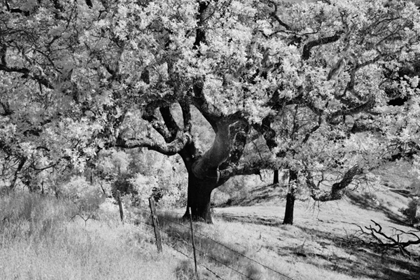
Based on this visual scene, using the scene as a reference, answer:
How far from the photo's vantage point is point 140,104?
11.4 metres

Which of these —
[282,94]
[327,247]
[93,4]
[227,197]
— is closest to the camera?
[93,4]

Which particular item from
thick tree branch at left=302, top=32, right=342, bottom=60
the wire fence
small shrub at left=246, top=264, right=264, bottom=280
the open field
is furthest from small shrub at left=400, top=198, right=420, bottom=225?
small shrub at left=246, top=264, right=264, bottom=280

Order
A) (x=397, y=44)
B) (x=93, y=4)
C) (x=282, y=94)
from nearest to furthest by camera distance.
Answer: (x=93, y=4) → (x=282, y=94) → (x=397, y=44)

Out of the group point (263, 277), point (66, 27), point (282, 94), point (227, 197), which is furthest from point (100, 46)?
point (227, 197)

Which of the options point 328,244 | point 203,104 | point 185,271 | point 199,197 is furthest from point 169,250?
point 328,244

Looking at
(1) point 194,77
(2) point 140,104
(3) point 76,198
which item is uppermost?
(1) point 194,77

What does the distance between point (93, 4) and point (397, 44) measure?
11057 mm

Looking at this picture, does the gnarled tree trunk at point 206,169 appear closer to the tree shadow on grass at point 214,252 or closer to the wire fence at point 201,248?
the wire fence at point 201,248

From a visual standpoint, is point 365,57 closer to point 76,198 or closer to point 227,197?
point 76,198

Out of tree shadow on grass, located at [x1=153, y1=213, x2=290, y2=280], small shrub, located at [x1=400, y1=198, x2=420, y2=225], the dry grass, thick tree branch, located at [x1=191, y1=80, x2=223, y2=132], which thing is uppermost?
thick tree branch, located at [x1=191, y1=80, x2=223, y2=132]

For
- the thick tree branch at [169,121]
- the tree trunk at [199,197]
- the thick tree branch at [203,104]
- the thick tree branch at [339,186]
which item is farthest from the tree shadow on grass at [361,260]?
the thick tree branch at [203,104]

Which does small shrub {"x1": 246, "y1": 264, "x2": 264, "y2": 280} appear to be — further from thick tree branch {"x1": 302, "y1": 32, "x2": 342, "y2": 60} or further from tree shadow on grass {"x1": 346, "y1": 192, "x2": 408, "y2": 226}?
tree shadow on grass {"x1": 346, "y1": 192, "x2": 408, "y2": 226}

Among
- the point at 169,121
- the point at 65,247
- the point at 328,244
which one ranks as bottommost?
the point at 328,244

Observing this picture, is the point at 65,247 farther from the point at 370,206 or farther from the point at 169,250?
the point at 370,206
